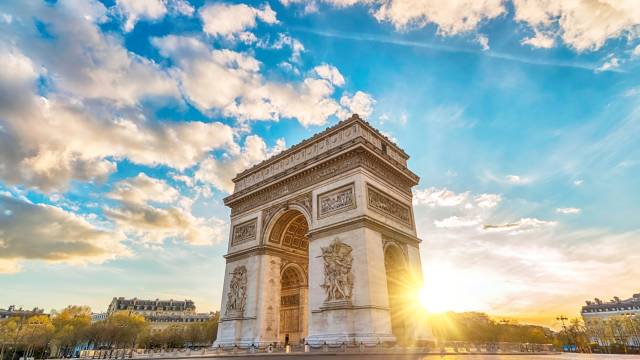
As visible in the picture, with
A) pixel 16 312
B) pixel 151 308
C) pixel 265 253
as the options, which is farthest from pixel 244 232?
pixel 16 312

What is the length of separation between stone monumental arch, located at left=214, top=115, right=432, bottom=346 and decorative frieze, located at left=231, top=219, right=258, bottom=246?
0.26 ft

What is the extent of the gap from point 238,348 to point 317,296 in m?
5.63

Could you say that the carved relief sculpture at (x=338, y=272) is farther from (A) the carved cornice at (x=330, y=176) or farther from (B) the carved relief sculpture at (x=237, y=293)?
(B) the carved relief sculpture at (x=237, y=293)

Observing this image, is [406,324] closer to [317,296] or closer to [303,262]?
[317,296]

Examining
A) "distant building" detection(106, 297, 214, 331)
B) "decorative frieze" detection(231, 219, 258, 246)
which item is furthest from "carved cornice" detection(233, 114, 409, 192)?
"distant building" detection(106, 297, 214, 331)

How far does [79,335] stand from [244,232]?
42168mm

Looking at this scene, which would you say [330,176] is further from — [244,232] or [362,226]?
[244,232]

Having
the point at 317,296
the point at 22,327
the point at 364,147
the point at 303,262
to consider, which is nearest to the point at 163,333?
the point at 22,327

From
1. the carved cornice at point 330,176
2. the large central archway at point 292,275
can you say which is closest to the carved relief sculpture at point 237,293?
the large central archway at point 292,275

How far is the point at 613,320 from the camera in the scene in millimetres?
56875

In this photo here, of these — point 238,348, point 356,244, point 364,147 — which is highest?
point 364,147

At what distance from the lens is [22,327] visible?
46625 millimetres

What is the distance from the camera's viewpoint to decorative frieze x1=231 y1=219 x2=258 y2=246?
2320cm

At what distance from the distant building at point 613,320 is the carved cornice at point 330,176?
53939 millimetres
